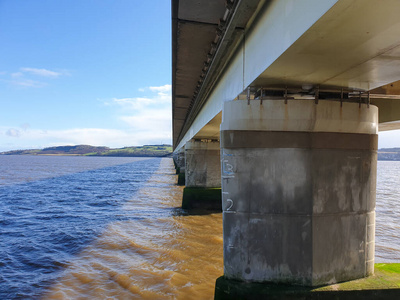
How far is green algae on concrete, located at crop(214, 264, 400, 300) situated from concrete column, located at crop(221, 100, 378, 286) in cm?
13

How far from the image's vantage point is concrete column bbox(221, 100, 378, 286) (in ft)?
18.7

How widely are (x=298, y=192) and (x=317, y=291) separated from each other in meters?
1.72

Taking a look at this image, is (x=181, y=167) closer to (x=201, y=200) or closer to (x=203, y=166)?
(x=203, y=166)

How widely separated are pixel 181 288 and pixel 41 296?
3401mm

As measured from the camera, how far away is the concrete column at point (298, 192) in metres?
5.70

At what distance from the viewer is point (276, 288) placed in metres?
5.58

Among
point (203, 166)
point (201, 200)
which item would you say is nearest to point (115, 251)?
point (201, 200)

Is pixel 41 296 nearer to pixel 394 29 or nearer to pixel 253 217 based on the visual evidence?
pixel 253 217

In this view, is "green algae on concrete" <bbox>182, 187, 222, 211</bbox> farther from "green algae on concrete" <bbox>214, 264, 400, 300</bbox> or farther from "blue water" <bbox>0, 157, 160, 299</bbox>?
"green algae on concrete" <bbox>214, 264, 400, 300</bbox>

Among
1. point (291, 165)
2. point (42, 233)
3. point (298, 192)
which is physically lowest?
point (42, 233)

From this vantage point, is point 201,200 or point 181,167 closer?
point 201,200

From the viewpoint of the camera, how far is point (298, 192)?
576 cm

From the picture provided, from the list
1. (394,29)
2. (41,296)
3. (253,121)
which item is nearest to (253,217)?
(253,121)

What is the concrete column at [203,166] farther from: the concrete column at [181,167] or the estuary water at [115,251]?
the concrete column at [181,167]
